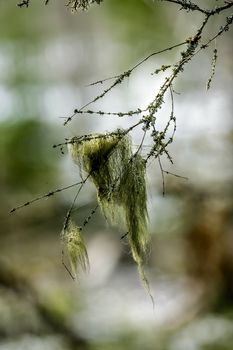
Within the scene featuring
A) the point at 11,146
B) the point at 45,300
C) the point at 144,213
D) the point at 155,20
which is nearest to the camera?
the point at 144,213

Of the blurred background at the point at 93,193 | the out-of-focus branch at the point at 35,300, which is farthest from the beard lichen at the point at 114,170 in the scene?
the out-of-focus branch at the point at 35,300

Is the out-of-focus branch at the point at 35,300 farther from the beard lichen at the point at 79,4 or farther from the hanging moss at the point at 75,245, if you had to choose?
the beard lichen at the point at 79,4

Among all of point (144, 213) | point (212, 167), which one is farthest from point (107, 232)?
point (144, 213)

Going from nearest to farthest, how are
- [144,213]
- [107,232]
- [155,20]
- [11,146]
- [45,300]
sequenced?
1. [144,213]
2. [45,300]
3. [107,232]
4. [11,146]
5. [155,20]

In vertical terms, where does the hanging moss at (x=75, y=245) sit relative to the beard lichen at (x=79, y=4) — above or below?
below

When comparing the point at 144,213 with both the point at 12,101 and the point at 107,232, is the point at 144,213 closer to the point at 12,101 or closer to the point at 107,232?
the point at 107,232

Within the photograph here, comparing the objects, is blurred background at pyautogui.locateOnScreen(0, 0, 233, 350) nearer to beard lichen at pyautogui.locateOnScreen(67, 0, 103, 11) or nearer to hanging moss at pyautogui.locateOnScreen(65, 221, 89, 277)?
hanging moss at pyautogui.locateOnScreen(65, 221, 89, 277)
